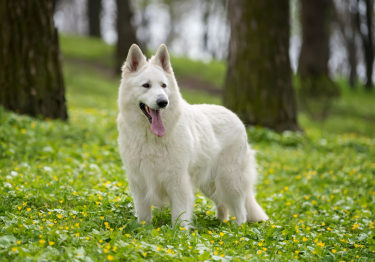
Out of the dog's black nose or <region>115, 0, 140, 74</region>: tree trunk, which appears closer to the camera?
the dog's black nose

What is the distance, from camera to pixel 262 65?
34.5 feet

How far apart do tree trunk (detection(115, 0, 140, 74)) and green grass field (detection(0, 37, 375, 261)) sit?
10.3 m

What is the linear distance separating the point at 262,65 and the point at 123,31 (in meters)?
11.7

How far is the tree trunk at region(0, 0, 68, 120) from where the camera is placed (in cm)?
844

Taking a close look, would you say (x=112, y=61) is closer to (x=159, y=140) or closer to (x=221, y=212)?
(x=221, y=212)

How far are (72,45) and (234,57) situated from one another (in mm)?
18559

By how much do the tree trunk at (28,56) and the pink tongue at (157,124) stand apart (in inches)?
206

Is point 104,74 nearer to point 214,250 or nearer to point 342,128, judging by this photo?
point 342,128

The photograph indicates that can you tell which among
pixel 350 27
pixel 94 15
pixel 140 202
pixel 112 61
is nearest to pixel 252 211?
pixel 140 202

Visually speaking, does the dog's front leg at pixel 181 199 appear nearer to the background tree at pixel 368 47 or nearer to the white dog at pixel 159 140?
the white dog at pixel 159 140

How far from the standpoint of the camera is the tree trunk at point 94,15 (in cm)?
2894

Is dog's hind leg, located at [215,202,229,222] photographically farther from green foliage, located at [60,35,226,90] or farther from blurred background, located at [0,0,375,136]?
green foliage, located at [60,35,226,90]

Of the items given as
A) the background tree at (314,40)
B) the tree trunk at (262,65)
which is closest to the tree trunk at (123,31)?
the background tree at (314,40)

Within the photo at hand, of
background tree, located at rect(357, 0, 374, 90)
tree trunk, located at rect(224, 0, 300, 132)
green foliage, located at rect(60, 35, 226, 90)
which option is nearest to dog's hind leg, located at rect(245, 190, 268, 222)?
tree trunk, located at rect(224, 0, 300, 132)
